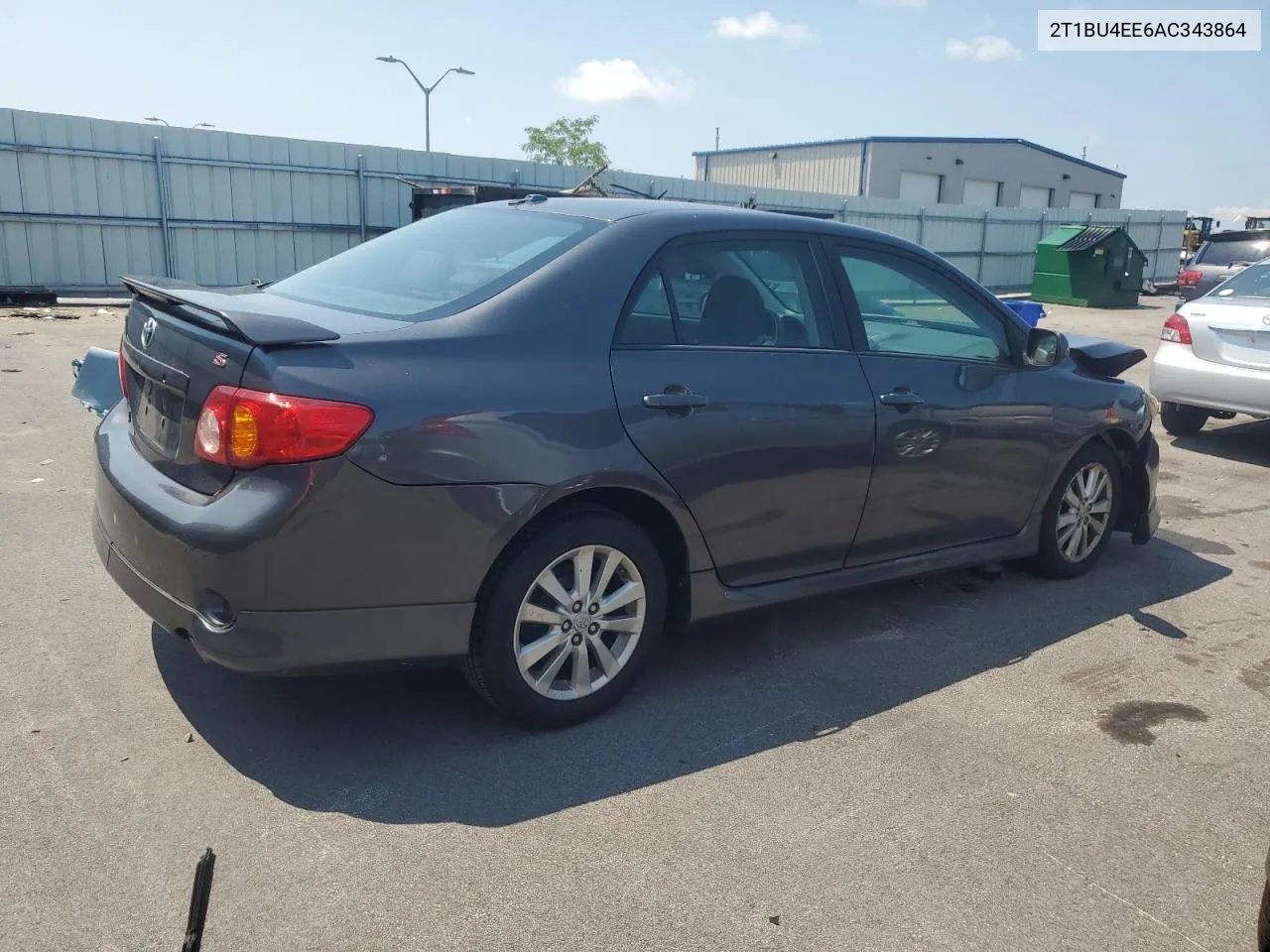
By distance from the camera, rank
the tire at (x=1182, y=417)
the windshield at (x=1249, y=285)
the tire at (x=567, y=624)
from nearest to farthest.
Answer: the tire at (x=567, y=624)
the windshield at (x=1249, y=285)
the tire at (x=1182, y=417)

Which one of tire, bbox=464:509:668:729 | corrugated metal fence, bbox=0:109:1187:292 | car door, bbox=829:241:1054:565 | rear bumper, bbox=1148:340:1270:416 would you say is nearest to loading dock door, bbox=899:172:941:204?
corrugated metal fence, bbox=0:109:1187:292

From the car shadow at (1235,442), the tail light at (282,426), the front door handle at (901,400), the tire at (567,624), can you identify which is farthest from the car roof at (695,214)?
the car shadow at (1235,442)

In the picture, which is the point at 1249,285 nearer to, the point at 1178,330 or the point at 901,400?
the point at 1178,330

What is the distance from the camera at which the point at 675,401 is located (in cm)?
366

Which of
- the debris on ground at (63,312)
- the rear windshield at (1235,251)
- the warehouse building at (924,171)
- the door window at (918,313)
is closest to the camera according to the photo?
the door window at (918,313)

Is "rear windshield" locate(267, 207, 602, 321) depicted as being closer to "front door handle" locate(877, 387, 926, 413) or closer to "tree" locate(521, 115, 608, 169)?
"front door handle" locate(877, 387, 926, 413)

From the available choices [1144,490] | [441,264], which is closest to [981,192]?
[1144,490]

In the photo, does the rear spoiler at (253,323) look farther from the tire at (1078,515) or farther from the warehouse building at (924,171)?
the warehouse building at (924,171)

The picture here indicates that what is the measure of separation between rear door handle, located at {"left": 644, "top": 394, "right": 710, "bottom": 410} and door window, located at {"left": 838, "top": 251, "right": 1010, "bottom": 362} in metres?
0.98

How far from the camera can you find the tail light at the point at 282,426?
9.80 feet

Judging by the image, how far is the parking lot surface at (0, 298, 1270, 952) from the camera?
106 inches

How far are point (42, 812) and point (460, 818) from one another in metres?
1.10

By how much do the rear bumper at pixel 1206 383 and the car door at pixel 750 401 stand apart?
5.40 meters

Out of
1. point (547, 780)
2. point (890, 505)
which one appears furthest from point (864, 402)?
point (547, 780)
